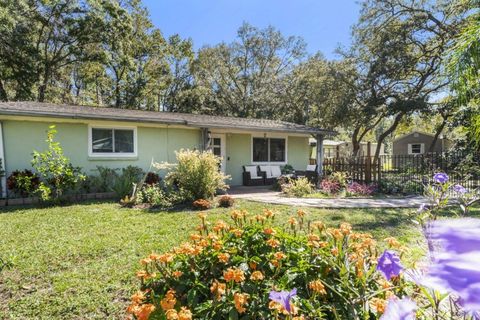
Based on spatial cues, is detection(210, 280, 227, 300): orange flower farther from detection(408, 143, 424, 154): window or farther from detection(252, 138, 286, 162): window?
detection(408, 143, 424, 154): window

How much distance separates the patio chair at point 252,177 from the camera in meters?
13.5

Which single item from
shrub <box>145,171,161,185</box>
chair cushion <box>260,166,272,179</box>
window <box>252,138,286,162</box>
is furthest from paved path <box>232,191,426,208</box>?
window <box>252,138,286,162</box>

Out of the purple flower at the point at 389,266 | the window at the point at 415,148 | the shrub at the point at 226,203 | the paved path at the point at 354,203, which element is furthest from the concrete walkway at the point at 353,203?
the window at the point at 415,148

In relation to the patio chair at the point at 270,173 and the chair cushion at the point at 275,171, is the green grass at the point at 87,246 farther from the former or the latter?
the chair cushion at the point at 275,171

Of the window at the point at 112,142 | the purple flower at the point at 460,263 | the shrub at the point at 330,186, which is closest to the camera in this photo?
the purple flower at the point at 460,263

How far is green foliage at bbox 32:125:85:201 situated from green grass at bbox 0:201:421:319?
3.19ft

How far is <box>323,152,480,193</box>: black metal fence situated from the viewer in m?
10.9

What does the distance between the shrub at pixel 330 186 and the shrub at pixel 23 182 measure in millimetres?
9314

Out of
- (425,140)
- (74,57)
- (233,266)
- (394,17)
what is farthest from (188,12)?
(425,140)

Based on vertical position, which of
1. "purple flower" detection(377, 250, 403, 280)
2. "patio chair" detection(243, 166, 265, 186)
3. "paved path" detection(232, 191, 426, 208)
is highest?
"purple flower" detection(377, 250, 403, 280)

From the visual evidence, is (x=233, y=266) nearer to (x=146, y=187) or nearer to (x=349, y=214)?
(x=349, y=214)

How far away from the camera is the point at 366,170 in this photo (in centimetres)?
1272

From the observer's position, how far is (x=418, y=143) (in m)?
33.2

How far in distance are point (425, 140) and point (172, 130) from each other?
30195 millimetres
